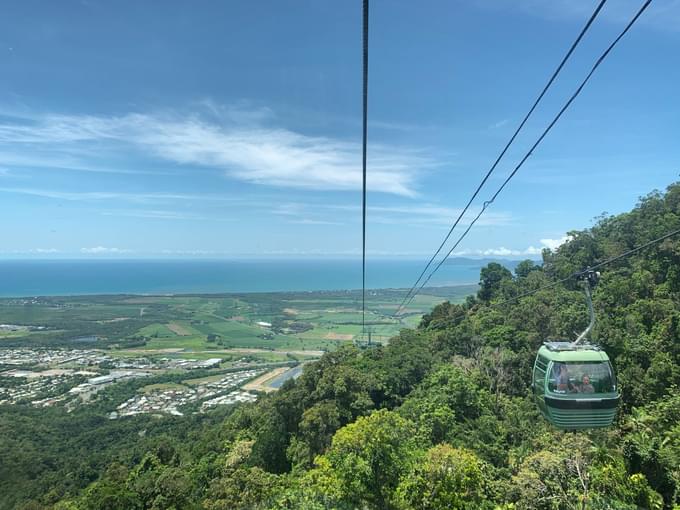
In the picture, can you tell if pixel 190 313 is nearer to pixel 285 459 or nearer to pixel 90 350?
pixel 90 350

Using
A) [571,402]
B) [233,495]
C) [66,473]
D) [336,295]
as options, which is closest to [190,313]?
[336,295]

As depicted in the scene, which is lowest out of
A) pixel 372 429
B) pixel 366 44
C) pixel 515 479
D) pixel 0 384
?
pixel 0 384

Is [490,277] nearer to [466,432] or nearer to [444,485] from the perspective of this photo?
[466,432]

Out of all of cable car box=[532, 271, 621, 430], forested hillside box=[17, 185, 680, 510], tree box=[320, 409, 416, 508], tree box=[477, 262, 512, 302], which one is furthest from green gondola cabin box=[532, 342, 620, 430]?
tree box=[477, 262, 512, 302]

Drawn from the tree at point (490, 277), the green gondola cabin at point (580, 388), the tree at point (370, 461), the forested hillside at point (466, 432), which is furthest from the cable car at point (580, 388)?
the tree at point (490, 277)

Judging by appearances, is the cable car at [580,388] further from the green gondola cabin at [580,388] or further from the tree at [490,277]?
the tree at [490,277]

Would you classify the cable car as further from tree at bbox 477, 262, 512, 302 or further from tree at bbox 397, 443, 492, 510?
tree at bbox 477, 262, 512, 302
